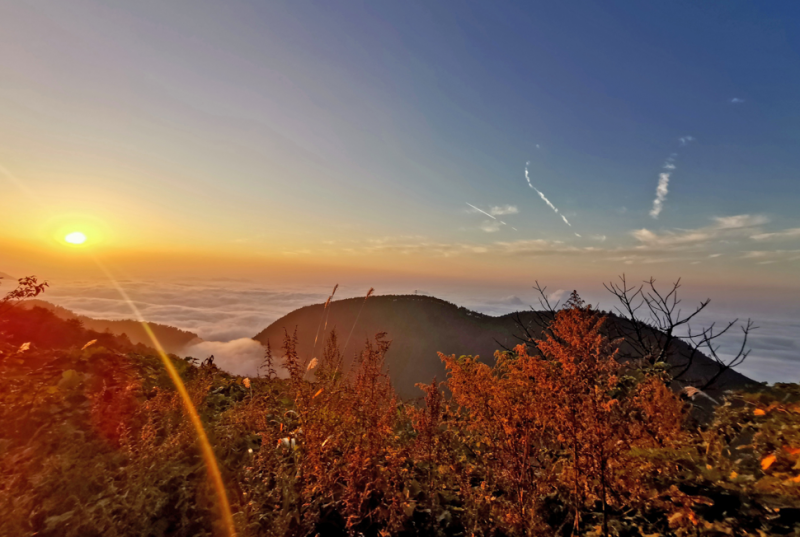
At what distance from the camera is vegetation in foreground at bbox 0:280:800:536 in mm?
2930

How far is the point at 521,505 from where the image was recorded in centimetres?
308

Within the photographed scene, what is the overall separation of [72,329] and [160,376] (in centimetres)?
441

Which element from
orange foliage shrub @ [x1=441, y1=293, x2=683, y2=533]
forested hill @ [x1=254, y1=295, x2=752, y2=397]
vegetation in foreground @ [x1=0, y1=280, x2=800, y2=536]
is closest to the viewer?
vegetation in foreground @ [x1=0, y1=280, x2=800, y2=536]

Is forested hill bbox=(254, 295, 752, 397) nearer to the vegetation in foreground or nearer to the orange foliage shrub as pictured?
the vegetation in foreground

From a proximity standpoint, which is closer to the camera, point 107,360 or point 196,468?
point 196,468

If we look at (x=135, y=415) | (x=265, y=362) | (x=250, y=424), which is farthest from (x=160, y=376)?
(x=265, y=362)

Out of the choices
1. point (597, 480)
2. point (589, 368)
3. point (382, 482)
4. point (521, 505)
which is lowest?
point (382, 482)

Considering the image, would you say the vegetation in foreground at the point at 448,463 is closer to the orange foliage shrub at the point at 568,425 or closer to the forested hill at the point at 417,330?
the orange foliage shrub at the point at 568,425

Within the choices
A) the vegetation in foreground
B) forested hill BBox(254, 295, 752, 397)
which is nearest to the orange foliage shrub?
the vegetation in foreground

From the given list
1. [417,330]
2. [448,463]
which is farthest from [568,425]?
[417,330]

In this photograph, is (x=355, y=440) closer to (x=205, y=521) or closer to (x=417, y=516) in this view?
(x=417, y=516)

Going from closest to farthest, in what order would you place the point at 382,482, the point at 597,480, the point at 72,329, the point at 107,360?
the point at 597,480
the point at 382,482
the point at 107,360
the point at 72,329

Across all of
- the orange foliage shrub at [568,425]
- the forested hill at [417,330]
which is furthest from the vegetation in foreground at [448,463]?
the forested hill at [417,330]

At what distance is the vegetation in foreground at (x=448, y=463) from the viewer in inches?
115
